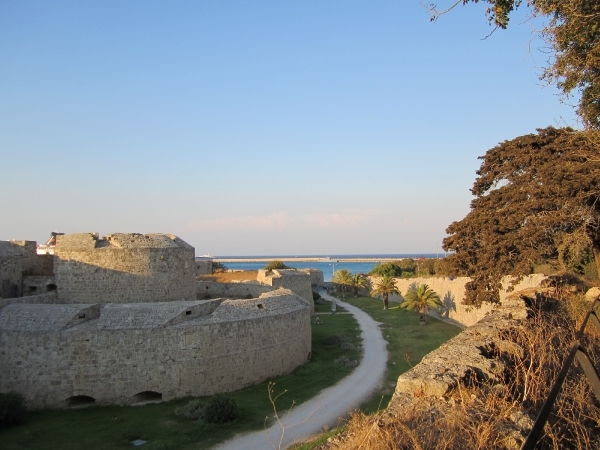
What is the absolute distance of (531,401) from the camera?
571 cm

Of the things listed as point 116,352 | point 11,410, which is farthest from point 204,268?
point 11,410

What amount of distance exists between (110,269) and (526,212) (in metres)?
16.1

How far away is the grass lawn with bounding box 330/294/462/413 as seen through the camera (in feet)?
43.9

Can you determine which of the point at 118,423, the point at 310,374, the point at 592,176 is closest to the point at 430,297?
the point at 310,374

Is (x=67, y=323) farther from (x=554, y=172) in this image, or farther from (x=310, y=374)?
→ (x=554, y=172)

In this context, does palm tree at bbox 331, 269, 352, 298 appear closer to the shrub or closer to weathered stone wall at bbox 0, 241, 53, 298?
the shrub

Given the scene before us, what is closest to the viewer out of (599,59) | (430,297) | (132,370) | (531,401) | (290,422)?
(531,401)

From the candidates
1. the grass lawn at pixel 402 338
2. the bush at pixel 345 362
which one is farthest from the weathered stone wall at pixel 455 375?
the bush at pixel 345 362

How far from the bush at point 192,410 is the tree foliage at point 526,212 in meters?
10.8

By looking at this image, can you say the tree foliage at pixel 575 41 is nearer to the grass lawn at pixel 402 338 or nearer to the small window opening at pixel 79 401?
the grass lawn at pixel 402 338

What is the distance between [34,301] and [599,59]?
18785 mm

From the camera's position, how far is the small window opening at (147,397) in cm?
1308

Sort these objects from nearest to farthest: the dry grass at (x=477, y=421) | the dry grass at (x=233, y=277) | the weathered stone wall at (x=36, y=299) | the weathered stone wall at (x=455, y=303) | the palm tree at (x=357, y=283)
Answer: the dry grass at (x=477, y=421), the weathered stone wall at (x=36, y=299), the weathered stone wall at (x=455, y=303), the dry grass at (x=233, y=277), the palm tree at (x=357, y=283)

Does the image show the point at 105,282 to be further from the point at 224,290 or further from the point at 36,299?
the point at 224,290
